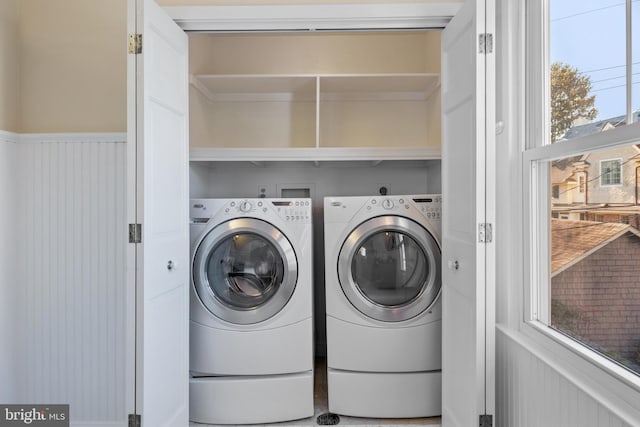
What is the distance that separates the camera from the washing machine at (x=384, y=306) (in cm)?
210

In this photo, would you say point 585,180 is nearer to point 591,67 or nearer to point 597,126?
point 597,126

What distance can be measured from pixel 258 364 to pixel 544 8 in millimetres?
2078

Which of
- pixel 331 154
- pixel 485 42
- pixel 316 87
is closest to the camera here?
pixel 485 42

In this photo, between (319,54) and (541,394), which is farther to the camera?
(319,54)

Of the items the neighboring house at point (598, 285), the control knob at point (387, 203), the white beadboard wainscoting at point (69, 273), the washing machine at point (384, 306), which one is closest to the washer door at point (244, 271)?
the washing machine at point (384, 306)

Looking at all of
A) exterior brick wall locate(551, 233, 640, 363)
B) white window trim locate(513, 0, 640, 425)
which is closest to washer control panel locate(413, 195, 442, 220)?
white window trim locate(513, 0, 640, 425)

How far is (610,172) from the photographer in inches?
45.3

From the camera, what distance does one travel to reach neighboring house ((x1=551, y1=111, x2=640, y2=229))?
3.54 feet

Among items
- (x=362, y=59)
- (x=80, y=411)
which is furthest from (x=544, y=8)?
(x=80, y=411)

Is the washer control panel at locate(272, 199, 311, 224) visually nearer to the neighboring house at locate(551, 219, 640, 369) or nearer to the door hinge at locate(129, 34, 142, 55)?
the door hinge at locate(129, 34, 142, 55)

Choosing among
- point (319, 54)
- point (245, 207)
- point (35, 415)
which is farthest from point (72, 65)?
point (35, 415)

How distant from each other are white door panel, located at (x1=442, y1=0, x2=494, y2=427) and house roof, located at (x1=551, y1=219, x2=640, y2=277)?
0.77 feet

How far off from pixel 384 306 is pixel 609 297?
3.63 feet

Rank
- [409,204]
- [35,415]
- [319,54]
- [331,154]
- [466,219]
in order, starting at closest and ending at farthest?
[466,219], [35,415], [409,204], [331,154], [319,54]
